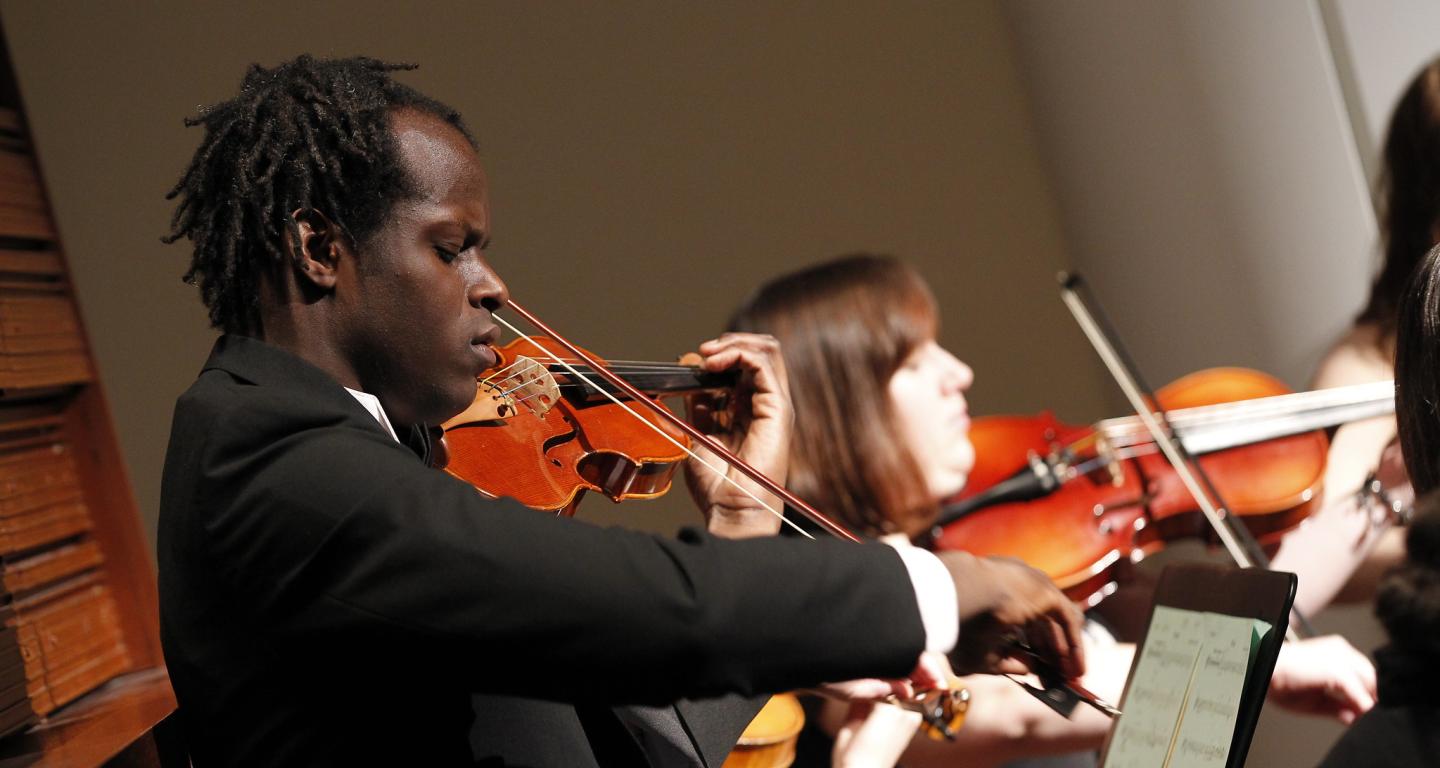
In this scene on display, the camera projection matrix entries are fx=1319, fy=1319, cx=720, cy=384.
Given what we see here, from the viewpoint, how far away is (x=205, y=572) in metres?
0.92

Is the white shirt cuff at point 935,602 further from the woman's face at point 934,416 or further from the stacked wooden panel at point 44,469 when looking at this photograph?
the woman's face at point 934,416

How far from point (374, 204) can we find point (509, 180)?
171 centimetres

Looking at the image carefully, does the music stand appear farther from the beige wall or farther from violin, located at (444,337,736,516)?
the beige wall

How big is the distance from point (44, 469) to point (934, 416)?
133 centimetres

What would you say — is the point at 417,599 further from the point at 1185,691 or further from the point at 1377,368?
the point at 1377,368

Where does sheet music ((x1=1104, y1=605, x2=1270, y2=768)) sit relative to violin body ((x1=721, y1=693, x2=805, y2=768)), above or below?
above

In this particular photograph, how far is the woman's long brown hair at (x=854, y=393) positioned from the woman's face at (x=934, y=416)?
3 cm

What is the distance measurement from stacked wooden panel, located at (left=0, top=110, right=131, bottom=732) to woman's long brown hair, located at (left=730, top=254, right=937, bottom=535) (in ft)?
3.42

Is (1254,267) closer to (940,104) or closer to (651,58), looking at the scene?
(940,104)

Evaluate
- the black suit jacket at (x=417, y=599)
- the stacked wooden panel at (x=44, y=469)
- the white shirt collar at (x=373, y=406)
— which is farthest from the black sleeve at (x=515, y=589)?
the stacked wooden panel at (x=44, y=469)

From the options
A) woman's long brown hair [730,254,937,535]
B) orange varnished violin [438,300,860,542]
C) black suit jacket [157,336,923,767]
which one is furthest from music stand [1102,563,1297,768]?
woman's long brown hair [730,254,937,535]

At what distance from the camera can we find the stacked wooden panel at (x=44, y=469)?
5.16 ft

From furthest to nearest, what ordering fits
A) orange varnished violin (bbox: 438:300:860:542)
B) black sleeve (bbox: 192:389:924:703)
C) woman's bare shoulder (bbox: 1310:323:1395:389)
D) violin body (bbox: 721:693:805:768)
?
woman's bare shoulder (bbox: 1310:323:1395:389) < violin body (bbox: 721:693:805:768) < orange varnished violin (bbox: 438:300:860:542) < black sleeve (bbox: 192:389:924:703)

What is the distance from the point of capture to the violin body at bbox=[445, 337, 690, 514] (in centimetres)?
133
